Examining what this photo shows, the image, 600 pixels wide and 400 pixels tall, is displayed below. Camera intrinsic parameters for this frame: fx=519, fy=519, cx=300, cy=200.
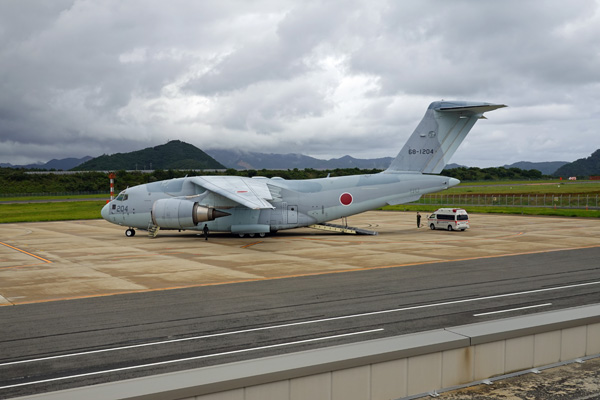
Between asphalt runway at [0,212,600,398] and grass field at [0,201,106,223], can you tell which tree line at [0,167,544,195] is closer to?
grass field at [0,201,106,223]

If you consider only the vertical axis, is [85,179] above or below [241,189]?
above

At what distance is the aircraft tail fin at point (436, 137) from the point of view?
4147 cm

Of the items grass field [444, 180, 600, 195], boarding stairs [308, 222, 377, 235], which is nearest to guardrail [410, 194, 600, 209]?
grass field [444, 180, 600, 195]

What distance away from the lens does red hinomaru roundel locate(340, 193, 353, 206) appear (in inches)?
1642

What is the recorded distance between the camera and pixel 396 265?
27188 millimetres

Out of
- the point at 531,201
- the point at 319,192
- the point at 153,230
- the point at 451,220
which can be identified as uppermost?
the point at 319,192

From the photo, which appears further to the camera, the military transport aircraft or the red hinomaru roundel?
the red hinomaru roundel

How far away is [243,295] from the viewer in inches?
794

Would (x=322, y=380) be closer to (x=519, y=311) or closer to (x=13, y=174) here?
(x=519, y=311)

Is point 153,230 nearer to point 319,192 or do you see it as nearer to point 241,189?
point 241,189

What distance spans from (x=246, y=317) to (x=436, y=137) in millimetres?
29434

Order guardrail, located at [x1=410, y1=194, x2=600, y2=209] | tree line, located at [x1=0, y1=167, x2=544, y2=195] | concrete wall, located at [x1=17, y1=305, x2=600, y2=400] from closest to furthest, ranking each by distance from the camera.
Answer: concrete wall, located at [x1=17, y1=305, x2=600, y2=400] → guardrail, located at [x1=410, y1=194, x2=600, y2=209] → tree line, located at [x1=0, y1=167, x2=544, y2=195]

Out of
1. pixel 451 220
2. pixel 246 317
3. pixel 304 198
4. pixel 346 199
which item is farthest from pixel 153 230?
pixel 246 317

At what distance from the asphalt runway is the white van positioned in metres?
6.94
